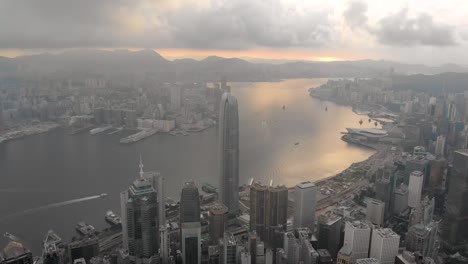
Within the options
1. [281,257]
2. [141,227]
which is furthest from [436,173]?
[141,227]

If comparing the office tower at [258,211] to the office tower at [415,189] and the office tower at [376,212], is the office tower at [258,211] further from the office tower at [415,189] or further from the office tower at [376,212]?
the office tower at [415,189]

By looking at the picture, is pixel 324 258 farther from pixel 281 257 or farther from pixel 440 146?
pixel 440 146

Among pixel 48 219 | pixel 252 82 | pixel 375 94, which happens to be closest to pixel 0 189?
pixel 48 219

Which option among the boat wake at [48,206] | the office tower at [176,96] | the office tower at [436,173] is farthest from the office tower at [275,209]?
the office tower at [176,96]

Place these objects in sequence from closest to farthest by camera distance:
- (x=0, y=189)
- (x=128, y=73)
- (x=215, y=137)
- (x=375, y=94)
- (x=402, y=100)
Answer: (x=0, y=189) → (x=128, y=73) → (x=215, y=137) → (x=402, y=100) → (x=375, y=94)

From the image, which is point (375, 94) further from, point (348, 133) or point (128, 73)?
point (128, 73)
